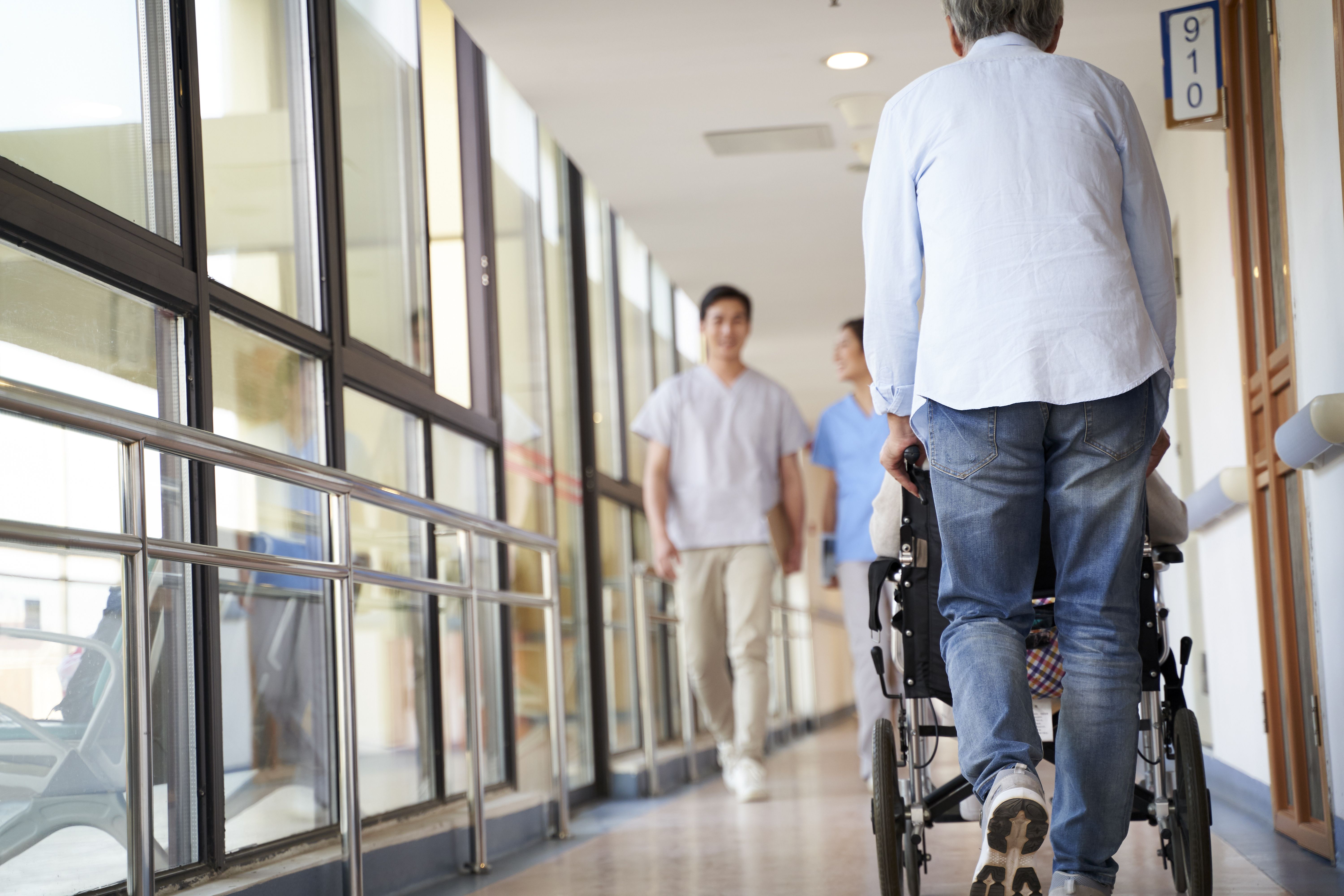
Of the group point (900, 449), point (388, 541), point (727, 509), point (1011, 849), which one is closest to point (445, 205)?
point (388, 541)

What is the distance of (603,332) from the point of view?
602cm

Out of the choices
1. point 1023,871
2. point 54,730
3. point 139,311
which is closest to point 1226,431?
point 1023,871

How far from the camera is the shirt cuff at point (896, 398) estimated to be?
1.81 meters

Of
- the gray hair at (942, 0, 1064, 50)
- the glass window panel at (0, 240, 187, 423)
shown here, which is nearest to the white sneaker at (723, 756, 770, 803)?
the glass window panel at (0, 240, 187, 423)

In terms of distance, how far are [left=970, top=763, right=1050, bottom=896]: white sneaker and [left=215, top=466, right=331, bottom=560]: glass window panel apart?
4.22 feet

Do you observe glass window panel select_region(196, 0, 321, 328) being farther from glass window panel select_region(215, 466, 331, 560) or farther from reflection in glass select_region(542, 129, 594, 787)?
reflection in glass select_region(542, 129, 594, 787)

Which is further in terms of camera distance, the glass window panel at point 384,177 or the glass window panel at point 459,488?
the glass window panel at point 459,488

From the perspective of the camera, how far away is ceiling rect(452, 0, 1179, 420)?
384 centimetres

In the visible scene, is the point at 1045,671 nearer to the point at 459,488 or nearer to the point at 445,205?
the point at 459,488

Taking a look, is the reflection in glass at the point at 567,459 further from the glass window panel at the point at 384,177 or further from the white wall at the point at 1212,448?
the white wall at the point at 1212,448

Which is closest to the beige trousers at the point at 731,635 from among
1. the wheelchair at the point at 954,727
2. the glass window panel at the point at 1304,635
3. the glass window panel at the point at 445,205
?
the glass window panel at the point at 445,205

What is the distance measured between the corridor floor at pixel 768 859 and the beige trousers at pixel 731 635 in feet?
0.92

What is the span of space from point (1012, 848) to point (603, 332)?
4.68 m

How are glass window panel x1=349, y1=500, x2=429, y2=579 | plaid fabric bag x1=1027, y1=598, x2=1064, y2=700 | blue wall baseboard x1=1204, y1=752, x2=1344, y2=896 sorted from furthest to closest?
glass window panel x1=349, y1=500, x2=429, y2=579 → blue wall baseboard x1=1204, y1=752, x2=1344, y2=896 → plaid fabric bag x1=1027, y1=598, x2=1064, y2=700
